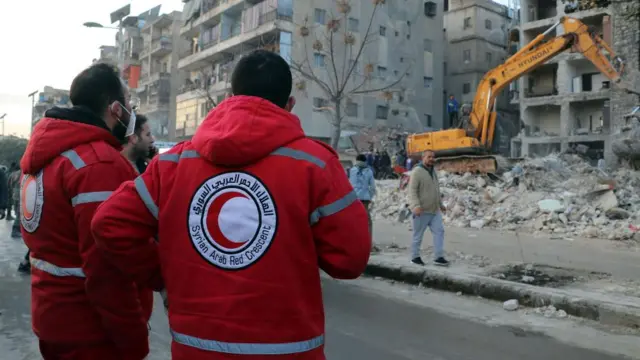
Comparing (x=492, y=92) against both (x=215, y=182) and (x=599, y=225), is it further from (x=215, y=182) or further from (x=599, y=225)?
(x=215, y=182)

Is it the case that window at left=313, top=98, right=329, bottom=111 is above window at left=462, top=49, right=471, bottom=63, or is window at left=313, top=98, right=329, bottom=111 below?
below

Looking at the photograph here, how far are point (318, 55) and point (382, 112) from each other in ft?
27.6

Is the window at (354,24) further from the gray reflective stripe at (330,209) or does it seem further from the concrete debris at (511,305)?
the gray reflective stripe at (330,209)

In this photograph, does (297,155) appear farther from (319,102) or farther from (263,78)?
(319,102)

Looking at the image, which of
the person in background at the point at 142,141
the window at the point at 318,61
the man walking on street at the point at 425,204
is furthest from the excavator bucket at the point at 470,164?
the person in background at the point at 142,141

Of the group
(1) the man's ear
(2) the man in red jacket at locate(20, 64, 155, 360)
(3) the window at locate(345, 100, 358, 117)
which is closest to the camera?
(1) the man's ear

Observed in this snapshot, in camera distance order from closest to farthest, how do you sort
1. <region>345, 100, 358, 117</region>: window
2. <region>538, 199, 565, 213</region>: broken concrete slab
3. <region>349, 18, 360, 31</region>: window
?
<region>538, 199, 565, 213</region>: broken concrete slab < <region>349, 18, 360, 31</region>: window < <region>345, 100, 358, 117</region>: window

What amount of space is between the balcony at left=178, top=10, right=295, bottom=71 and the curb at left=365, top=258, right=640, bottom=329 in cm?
2429

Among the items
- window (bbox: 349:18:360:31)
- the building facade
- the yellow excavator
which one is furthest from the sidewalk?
the building facade

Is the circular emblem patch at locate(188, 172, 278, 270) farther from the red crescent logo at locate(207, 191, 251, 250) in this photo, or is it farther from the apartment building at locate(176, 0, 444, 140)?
the apartment building at locate(176, 0, 444, 140)

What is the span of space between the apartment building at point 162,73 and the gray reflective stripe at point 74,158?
1693 inches

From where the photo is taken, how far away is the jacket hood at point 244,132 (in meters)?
1.49

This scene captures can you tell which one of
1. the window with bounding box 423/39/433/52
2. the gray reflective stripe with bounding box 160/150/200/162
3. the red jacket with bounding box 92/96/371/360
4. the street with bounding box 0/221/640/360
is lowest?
the street with bounding box 0/221/640/360

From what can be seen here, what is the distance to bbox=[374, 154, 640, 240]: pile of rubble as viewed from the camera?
12.2m
